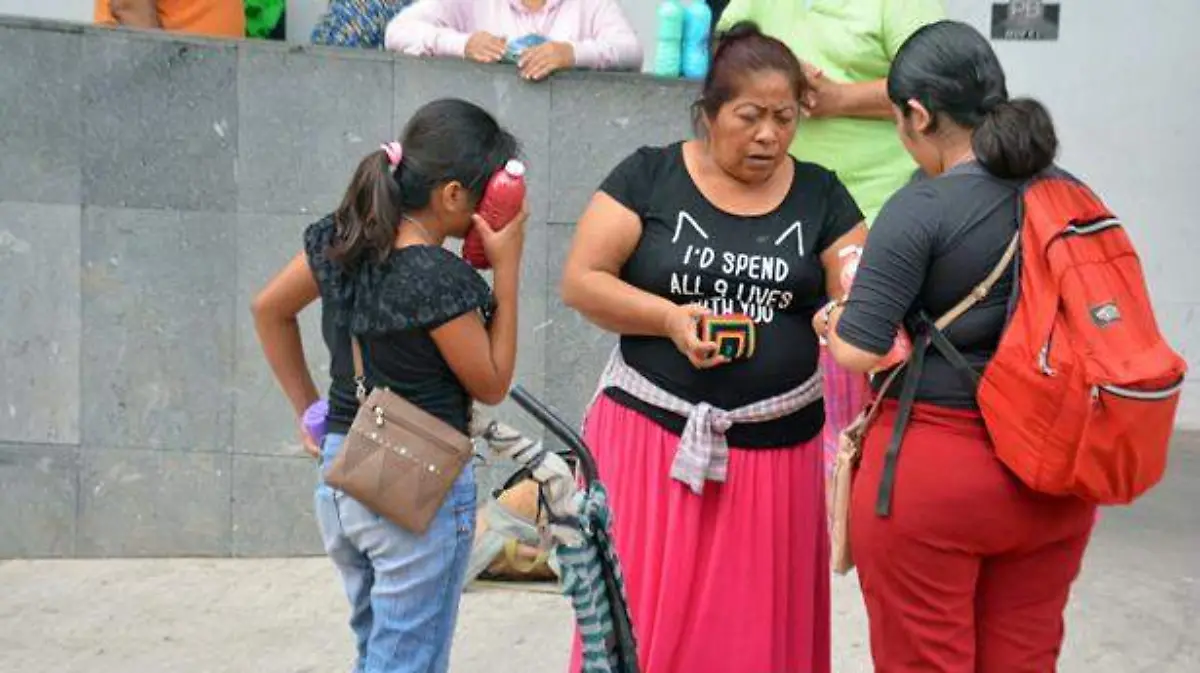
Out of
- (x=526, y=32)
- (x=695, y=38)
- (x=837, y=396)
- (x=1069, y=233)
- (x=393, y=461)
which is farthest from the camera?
(x=695, y=38)

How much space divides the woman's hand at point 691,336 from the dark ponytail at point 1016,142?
710mm

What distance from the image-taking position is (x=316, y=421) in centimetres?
350

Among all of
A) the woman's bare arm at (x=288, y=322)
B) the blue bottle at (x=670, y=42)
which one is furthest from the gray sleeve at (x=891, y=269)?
the blue bottle at (x=670, y=42)

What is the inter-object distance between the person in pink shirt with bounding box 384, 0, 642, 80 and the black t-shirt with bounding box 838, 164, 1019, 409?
2.49 metres

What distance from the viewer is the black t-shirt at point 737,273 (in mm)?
3717

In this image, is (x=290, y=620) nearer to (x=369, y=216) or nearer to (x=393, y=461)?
(x=393, y=461)

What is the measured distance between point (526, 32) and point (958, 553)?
307cm

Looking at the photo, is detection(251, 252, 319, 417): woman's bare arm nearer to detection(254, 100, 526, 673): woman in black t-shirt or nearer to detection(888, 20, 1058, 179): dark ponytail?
detection(254, 100, 526, 673): woman in black t-shirt

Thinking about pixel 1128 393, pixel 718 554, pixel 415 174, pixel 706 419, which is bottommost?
pixel 718 554

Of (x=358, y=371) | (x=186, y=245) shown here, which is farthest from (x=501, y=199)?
(x=186, y=245)

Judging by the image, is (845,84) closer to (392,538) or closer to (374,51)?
(374,51)

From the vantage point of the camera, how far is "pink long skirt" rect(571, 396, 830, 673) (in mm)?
3797

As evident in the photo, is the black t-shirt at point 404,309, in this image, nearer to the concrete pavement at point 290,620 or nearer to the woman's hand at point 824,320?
the woman's hand at point 824,320

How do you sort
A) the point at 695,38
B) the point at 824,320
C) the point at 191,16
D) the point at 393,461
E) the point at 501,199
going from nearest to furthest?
1. the point at 393,461
2. the point at 501,199
3. the point at 824,320
4. the point at 695,38
5. the point at 191,16
